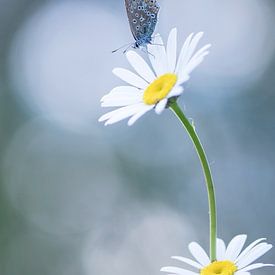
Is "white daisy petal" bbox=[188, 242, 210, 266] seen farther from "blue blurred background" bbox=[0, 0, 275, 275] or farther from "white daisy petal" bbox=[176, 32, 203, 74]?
"blue blurred background" bbox=[0, 0, 275, 275]

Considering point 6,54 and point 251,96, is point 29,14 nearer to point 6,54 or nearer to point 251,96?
point 6,54

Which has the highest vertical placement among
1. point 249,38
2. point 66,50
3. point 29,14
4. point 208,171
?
point 29,14

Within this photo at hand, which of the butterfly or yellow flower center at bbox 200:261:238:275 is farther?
the butterfly

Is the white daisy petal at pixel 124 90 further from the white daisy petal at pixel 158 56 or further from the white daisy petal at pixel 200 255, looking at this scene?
the white daisy petal at pixel 200 255

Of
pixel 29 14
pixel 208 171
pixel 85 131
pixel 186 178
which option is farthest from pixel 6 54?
pixel 208 171

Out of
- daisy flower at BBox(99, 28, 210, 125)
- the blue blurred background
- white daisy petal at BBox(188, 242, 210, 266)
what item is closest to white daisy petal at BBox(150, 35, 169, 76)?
daisy flower at BBox(99, 28, 210, 125)

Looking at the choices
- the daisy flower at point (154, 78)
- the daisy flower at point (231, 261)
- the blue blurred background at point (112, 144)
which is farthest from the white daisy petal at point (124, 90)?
the blue blurred background at point (112, 144)
